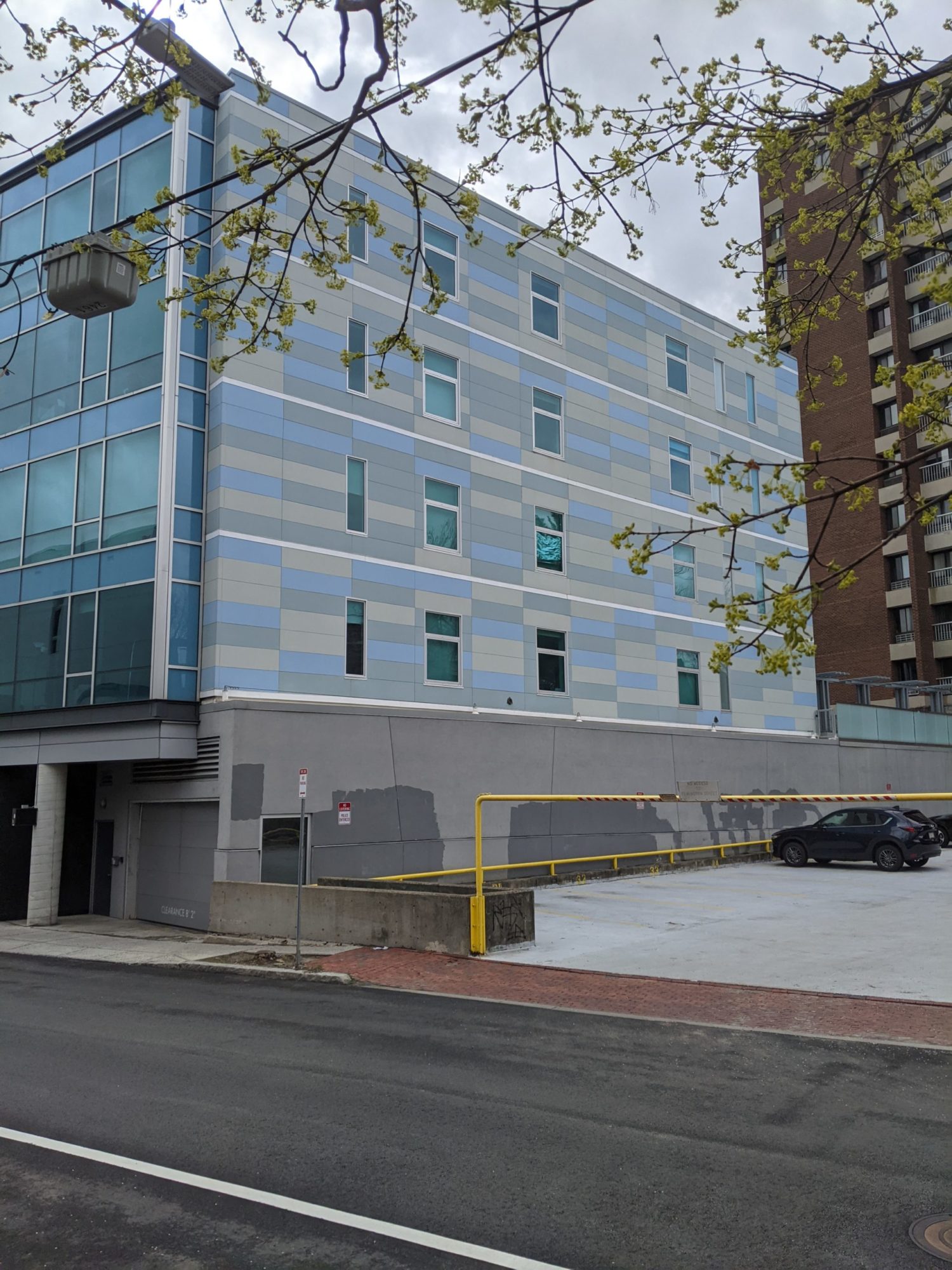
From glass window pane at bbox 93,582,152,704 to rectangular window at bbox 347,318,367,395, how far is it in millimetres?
6549

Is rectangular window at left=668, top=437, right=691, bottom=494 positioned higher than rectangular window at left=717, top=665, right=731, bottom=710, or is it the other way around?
rectangular window at left=668, top=437, right=691, bottom=494

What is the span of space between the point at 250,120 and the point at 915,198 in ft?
61.5

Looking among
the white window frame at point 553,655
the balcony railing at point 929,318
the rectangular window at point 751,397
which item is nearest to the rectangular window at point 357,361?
the white window frame at point 553,655

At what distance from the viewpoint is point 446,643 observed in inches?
951

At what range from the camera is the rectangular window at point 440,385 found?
2473 cm

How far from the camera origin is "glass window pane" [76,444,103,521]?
869 inches

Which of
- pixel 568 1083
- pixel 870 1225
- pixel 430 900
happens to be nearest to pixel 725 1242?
pixel 870 1225

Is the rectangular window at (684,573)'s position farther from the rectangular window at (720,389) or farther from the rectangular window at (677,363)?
the rectangular window at (720,389)

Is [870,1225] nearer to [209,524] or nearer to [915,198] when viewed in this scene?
[915,198]

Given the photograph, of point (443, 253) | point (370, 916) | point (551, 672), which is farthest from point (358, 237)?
point (370, 916)

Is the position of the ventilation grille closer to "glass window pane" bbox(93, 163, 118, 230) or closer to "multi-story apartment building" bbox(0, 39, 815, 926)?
"multi-story apartment building" bbox(0, 39, 815, 926)

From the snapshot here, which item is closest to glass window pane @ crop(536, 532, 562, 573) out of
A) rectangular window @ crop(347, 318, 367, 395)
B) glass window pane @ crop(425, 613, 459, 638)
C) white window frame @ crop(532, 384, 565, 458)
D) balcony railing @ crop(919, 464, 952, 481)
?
white window frame @ crop(532, 384, 565, 458)

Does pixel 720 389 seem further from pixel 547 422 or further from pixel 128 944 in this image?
pixel 128 944

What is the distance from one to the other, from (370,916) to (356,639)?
7.70 metres
